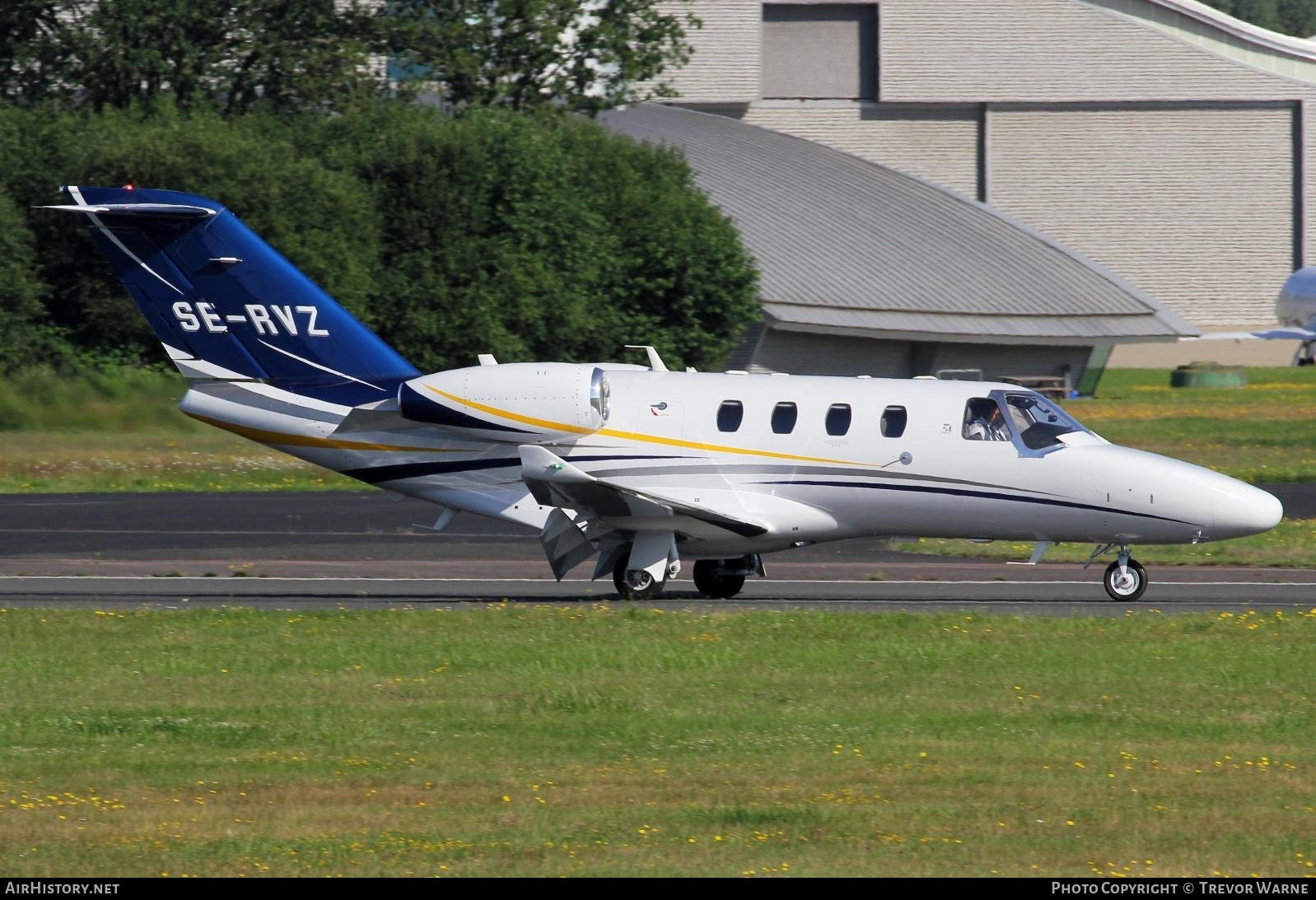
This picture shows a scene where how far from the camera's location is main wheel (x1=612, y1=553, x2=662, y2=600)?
1992 centimetres

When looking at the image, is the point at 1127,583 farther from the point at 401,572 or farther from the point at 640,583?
the point at 401,572

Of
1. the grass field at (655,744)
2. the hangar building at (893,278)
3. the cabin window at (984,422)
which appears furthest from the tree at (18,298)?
the cabin window at (984,422)

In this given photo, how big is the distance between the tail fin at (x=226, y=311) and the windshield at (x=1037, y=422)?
6.76 metres

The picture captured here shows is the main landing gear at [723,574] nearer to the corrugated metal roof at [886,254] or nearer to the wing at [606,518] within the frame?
the wing at [606,518]

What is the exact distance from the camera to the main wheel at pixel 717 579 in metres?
20.9

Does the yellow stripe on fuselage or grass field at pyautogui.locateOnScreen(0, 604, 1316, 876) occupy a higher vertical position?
the yellow stripe on fuselage

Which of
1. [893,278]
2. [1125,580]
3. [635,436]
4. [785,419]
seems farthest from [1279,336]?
[635,436]

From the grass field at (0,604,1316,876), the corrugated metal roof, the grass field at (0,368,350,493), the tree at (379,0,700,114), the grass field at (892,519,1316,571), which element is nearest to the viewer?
the grass field at (0,604,1316,876)

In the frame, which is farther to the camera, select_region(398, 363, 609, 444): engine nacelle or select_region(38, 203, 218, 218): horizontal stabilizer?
select_region(38, 203, 218, 218): horizontal stabilizer

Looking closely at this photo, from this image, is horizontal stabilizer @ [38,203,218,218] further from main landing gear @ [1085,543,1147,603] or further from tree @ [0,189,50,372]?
tree @ [0,189,50,372]

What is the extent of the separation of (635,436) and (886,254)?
1859 inches

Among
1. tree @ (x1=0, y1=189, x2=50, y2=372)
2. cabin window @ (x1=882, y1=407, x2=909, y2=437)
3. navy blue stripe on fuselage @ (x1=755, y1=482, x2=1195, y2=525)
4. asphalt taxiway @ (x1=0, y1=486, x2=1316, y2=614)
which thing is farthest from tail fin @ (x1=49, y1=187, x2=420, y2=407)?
tree @ (x1=0, y1=189, x2=50, y2=372)

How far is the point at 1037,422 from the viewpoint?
19.9 meters

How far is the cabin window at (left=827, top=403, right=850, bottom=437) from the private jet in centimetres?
2
